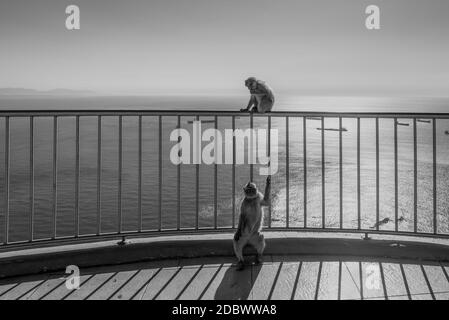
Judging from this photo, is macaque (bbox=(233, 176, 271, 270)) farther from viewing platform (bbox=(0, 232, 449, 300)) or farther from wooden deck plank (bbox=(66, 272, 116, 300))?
wooden deck plank (bbox=(66, 272, 116, 300))

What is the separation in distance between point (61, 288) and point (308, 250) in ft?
6.18

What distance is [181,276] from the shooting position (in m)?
2.81

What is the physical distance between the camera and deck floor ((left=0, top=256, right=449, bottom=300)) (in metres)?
2.49

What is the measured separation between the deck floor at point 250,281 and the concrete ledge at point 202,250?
Answer: 88 millimetres

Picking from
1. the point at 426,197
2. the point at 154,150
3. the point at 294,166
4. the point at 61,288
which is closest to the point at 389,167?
the point at 294,166

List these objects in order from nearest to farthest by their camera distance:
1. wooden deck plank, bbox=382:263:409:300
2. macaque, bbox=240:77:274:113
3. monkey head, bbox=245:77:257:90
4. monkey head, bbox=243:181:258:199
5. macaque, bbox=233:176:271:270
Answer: wooden deck plank, bbox=382:263:409:300, macaque, bbox=233:176:271:270, monkey head, bbox=243:181:258:199, macaque, bbox=240:77:274:113, monkey head, bbox=245:77:257:90

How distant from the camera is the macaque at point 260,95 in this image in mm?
4559

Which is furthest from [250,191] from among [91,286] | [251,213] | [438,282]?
[438,282]

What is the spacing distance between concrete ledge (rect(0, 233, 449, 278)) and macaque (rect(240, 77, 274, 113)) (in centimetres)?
177

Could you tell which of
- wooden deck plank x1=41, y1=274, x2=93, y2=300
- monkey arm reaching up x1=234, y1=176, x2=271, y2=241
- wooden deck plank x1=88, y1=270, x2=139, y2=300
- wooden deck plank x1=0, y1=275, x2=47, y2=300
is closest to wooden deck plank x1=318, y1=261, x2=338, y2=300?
monkey arm reaching up x1=234, y1=176, x2=271, y2=241

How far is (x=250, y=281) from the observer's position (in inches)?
107

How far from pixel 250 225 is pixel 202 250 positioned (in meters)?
0.51

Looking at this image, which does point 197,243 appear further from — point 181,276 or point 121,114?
point 121,114

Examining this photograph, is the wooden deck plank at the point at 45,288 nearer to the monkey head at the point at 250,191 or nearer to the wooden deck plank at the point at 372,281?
the monkey head at the point at 250,191
